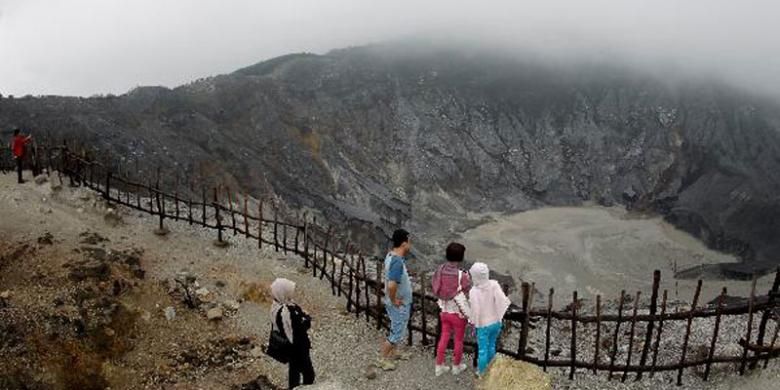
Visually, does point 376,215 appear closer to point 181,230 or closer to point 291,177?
point 291,177

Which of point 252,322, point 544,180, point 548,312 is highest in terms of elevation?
point 548,312

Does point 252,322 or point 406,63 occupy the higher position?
point 406,63

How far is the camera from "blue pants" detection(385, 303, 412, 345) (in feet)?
28.2

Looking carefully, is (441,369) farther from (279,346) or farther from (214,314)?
(214,314)

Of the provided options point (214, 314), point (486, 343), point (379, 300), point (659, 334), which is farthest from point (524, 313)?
point (214, 314)

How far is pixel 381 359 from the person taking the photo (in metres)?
9.22

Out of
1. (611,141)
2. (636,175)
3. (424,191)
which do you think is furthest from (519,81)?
(424,191)

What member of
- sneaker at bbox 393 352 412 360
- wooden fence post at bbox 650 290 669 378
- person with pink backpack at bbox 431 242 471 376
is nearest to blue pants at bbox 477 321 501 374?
person with pink backpack at bbox 431 242 471 376

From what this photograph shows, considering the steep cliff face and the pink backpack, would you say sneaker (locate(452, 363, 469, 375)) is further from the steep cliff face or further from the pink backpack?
the steep cliff face

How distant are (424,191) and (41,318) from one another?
30.0 metres

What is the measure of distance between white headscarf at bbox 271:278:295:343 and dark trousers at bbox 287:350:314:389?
0.25 m

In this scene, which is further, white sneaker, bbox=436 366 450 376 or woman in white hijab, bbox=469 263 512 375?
white sneaker, bbox=436 366 450 376

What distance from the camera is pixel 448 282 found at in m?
7.64

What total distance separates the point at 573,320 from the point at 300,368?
148 inches
